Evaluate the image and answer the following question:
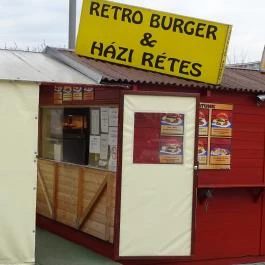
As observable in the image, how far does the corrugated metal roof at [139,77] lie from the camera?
24.1 feet

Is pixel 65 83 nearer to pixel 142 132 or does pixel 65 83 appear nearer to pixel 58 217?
pixel 142 132

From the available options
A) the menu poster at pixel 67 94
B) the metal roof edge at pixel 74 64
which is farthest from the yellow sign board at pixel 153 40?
the menu poster at pixel 67 94

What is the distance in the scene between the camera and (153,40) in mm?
7879

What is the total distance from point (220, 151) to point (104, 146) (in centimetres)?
165

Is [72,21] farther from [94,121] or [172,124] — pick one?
[172,124]

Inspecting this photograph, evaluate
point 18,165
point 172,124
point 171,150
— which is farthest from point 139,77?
point 18,165

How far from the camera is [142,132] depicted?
23.3ft

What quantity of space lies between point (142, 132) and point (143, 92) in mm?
488

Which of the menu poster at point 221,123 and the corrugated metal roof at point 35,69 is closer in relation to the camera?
the corrugated metal roof at point 35,69

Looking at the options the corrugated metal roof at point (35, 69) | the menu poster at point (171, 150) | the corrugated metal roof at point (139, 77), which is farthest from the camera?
the corrugated metal roof at point (139, 77)

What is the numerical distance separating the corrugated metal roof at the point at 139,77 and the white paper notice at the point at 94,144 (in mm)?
1022

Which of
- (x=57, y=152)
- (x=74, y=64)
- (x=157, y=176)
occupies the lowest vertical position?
(x=157, y=176)

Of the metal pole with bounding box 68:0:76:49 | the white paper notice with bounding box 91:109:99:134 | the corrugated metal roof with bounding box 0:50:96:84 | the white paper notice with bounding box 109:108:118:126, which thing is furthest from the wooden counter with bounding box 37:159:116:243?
the metal pole with bounding box 68:0:76:49

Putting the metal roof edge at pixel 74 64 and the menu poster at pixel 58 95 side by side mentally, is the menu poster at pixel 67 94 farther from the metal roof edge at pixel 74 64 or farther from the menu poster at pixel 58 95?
the metal roof edge at pixel 74 64
